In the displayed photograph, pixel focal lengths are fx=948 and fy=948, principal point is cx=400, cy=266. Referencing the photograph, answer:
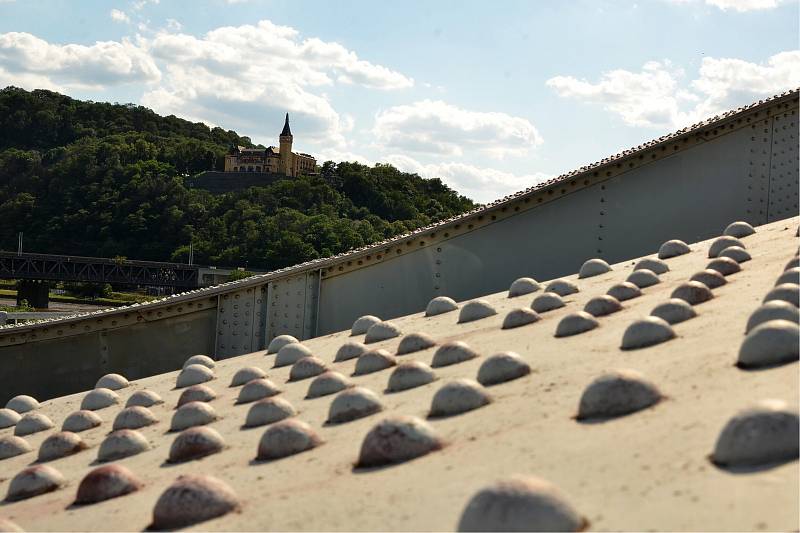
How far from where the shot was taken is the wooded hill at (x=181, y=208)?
85375 millimetres

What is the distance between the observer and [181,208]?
365ft

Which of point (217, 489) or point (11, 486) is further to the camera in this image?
point (11, 486)

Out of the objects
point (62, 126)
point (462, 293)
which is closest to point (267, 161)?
point (62, 126)

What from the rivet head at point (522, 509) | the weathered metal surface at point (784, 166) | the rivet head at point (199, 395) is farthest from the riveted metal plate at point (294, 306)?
the rivet head at point (522, 509)

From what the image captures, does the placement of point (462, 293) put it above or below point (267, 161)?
below

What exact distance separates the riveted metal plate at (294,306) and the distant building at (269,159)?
140 meters

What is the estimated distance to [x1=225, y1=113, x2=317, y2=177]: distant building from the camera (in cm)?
15400

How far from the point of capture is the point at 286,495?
5.32m

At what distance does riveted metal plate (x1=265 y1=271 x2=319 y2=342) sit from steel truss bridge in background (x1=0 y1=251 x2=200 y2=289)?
57920 millimetres

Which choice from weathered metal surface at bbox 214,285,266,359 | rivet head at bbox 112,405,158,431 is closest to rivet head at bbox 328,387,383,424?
rivet head at bbox 112,405,158,431

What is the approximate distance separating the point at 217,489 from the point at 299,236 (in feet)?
251

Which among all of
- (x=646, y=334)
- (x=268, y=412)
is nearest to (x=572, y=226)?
(x=268, y=412)

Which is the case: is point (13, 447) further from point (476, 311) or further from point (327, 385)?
point (476, 311)

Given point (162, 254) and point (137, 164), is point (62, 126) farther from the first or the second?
point (162, 254)
